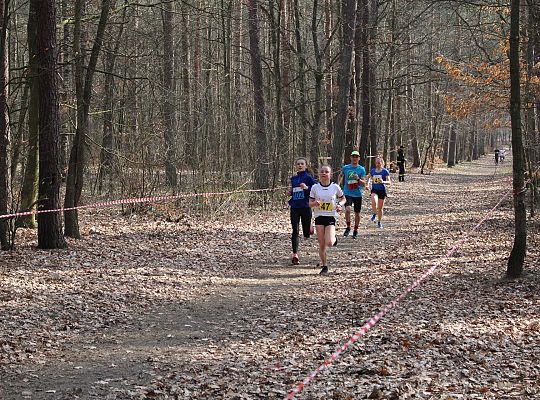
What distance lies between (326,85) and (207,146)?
16.6 meters

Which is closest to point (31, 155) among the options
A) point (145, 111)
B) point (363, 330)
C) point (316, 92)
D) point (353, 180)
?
point (145, 111)

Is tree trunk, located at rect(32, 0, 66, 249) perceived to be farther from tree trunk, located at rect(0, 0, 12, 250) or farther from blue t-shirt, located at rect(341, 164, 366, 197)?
blue t-shirt, located at rect(341, 164, 366, 197)

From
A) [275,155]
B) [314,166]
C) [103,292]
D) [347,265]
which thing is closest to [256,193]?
[275,155]

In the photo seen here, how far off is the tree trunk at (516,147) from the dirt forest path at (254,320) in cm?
37

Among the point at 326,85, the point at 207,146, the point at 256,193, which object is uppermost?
the point at 326,85

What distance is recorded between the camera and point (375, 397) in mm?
5934

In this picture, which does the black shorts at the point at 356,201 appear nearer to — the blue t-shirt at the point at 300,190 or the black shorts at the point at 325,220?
the blue t-shirt at the point at 300,190

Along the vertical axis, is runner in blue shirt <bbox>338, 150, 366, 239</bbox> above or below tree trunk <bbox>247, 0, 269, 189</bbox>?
below

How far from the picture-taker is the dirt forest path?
21.1 feet

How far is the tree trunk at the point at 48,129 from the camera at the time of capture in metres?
12.3

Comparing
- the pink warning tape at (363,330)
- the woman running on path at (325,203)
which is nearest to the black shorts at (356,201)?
the pink warning tape at (363,330)

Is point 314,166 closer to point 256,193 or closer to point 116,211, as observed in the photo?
point 256,193

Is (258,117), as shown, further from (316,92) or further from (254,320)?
(254,320)

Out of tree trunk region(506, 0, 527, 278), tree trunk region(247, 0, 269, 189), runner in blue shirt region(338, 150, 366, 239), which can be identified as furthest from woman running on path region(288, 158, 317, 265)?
tree trunk region(247, 0, 269, 189)
